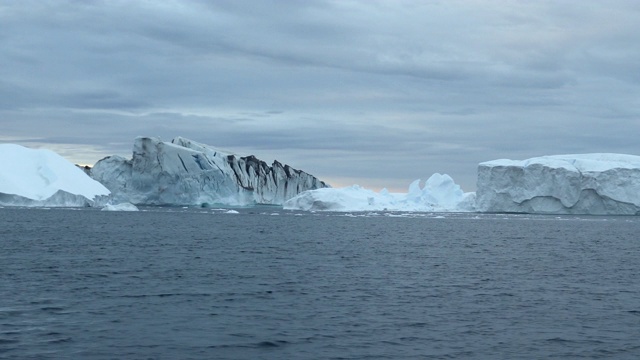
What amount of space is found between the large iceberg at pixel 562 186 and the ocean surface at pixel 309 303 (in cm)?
3458

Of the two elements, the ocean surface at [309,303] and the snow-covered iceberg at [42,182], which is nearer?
the ocean surface at [309,303]

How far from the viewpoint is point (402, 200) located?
7869 centimetres

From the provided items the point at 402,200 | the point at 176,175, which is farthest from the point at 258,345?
the point at 402,200

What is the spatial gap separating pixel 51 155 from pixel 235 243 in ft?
124

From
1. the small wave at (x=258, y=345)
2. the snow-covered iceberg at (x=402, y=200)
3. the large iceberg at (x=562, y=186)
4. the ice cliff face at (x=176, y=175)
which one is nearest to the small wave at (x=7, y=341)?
the small wave at (x=258, y=345)

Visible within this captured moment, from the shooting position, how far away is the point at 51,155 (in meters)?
62.8

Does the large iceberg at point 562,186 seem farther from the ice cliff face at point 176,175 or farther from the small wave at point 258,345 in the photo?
the small wave at point 258,345


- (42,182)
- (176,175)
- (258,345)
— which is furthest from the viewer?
(176,175)

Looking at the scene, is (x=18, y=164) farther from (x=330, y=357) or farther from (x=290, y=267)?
(x=330, y=357)

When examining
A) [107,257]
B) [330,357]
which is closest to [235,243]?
[107,257]

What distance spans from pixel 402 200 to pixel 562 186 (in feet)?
67.5

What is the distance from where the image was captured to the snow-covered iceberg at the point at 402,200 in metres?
72.3

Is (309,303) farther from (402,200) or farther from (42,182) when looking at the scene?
(402,200)

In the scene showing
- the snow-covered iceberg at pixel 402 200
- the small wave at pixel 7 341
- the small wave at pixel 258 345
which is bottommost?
the small wave at pixel 258 345
